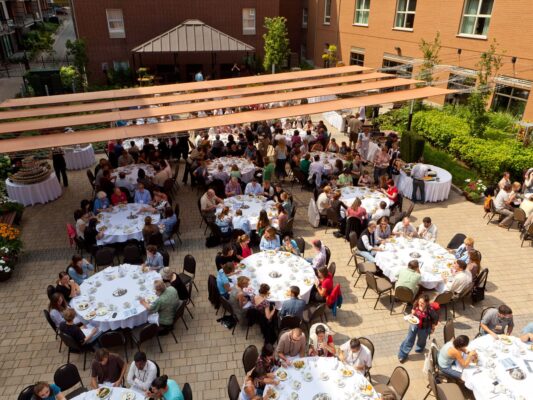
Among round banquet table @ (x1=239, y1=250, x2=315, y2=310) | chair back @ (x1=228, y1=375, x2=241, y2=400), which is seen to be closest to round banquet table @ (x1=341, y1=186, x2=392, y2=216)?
round banquet table @ (x1=239, y1=250, x2=315, y2=310)

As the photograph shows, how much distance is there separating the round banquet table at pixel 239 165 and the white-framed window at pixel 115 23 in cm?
1993

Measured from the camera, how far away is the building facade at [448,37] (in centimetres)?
1819

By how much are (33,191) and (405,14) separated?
23.4 m

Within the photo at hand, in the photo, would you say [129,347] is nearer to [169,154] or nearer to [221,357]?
[221,357]

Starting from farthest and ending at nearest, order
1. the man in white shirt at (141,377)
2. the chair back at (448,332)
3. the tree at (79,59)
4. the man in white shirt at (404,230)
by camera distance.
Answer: the tree at (79,59) → the man in white shirt at (404,230) → the chair back at (448,332) → the man in white shirt at (141,377)

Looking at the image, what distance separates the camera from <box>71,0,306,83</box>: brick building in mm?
28578

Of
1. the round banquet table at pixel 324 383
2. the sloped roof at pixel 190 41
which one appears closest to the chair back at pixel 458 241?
the round banquet table at pixel 324 383

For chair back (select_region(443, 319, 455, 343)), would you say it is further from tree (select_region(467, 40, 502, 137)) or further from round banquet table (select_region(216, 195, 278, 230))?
tree (select_region(467, 40, 502, 137))

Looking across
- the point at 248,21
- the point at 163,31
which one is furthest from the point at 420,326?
the point at 248,21

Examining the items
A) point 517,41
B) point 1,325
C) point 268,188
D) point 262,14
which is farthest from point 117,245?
point 262,14

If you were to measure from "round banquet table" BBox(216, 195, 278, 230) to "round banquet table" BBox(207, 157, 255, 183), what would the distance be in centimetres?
217

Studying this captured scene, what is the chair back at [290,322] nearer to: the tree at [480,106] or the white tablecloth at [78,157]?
the tree at [480,106]

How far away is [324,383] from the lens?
6.10 m

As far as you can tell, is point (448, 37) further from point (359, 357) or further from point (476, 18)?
point (359, 357)
